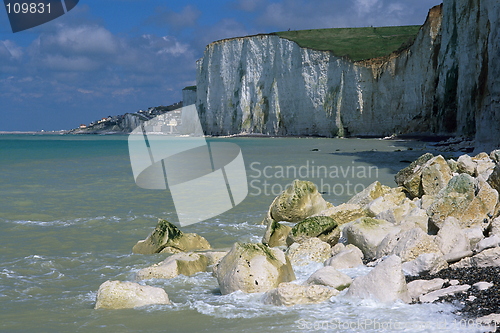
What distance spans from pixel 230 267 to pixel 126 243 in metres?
2.73

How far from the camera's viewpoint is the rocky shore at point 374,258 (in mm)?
3941

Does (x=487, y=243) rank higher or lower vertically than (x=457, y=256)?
higher

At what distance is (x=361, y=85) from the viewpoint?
43.7 metres

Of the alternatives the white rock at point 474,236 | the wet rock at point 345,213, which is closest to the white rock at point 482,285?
the white rock at point 474,236

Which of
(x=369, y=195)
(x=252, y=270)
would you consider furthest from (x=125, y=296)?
(x=369, y=195)

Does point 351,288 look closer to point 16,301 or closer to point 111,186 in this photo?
point 16,301

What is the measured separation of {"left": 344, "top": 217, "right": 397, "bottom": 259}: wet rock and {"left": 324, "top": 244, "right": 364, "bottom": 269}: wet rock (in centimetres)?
21

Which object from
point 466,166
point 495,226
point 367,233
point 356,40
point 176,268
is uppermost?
point 356,40

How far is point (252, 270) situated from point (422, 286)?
1484 mm

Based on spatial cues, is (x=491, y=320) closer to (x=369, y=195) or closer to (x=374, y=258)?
→ (x=374, y=258)

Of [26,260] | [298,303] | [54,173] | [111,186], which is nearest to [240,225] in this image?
[26,260]

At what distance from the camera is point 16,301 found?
4.45 metres

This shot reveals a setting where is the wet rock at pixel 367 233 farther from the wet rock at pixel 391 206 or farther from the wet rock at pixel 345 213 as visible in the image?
the wet rock at pixel 345 213

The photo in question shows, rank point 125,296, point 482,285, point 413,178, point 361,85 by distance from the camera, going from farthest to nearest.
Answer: point 361,85
point 413,178
point 125,296
point 482,285
